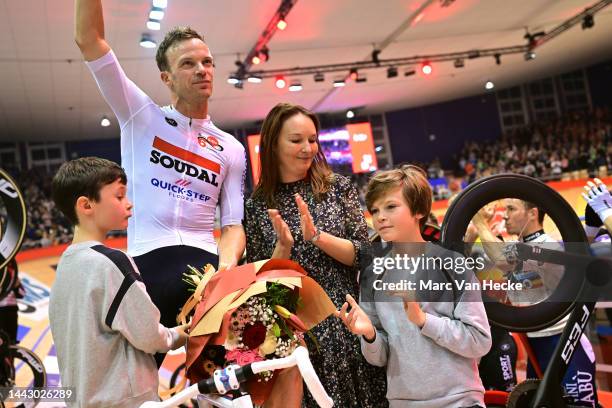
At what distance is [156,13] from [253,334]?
7907mm

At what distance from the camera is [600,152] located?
60.1ft

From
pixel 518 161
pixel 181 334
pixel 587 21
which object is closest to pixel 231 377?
pixel 181 334

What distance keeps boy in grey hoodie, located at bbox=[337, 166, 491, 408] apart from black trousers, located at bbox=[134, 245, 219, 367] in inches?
21.7

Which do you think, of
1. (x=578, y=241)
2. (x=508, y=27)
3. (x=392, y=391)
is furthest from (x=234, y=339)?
(x=508, y=27)

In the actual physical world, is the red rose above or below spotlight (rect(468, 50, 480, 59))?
below

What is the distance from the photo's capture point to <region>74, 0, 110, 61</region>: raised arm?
183cm

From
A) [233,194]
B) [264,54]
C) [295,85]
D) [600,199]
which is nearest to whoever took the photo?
[233,194]

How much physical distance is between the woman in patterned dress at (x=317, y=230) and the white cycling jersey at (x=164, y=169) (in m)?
0.16

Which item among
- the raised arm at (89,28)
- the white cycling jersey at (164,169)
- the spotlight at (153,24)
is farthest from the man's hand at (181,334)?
the spotlight at (153,24)

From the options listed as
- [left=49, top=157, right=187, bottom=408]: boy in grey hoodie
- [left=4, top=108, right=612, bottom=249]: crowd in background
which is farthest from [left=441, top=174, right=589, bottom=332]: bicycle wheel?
[left=4, top=108, right=612, bottom=249]: crowd in background

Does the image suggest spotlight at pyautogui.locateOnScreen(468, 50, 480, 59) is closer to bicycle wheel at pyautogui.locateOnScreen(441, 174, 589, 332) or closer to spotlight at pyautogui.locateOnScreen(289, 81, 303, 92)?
spotlight at pyautogui.locateOnScreen(289, 81, 303, 92)

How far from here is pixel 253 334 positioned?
1563mm

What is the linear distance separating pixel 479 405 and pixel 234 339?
2.73 feet

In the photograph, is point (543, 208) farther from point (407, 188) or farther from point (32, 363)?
point (32, 363)
